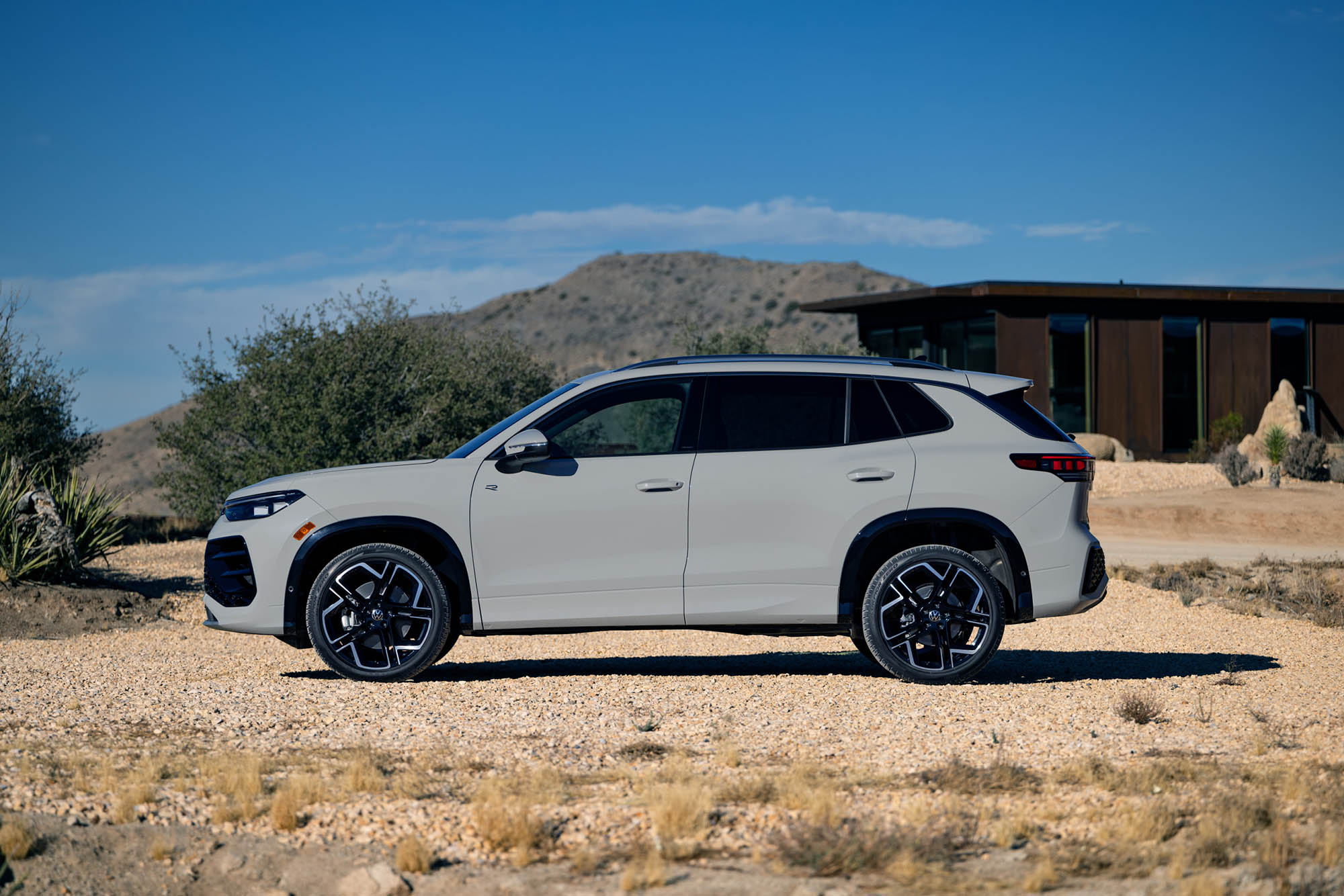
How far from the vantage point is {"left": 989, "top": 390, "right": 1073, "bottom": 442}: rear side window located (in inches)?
296

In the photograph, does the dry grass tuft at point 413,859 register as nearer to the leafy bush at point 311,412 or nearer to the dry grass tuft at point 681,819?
the dry grass tuft at point 681,819

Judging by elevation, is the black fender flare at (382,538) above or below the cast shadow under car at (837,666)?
above

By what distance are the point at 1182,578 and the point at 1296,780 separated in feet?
34.3

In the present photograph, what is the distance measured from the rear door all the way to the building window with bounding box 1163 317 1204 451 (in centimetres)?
2600

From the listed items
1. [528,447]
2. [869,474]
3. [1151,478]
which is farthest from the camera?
[1151,478]

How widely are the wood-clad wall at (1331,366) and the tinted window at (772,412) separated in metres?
28.9

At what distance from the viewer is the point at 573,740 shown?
5.97m

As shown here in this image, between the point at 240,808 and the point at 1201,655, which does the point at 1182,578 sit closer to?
the point at 1201,655

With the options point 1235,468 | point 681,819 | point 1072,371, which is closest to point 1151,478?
point 1235,468

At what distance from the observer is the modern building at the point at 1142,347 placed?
97.9ft

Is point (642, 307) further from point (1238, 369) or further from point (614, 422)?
point (614, 422)

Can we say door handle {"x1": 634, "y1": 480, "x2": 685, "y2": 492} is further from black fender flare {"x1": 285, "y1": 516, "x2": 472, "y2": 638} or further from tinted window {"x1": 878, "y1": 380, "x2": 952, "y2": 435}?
tinted window {"x1": 878, "y1": 380, "x2": 952, "y2": 435}

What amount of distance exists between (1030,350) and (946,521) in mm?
23722

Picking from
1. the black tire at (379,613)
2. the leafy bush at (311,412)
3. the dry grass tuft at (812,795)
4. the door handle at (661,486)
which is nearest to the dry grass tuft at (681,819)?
the dry grass tuft at (812,795)
